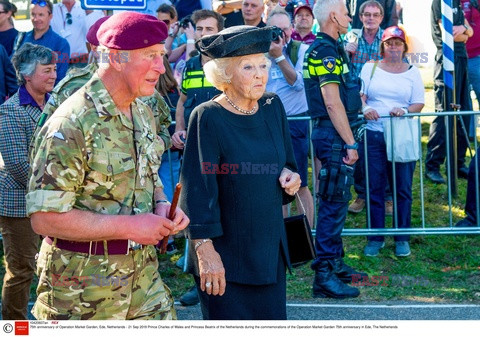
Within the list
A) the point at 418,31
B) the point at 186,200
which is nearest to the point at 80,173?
the point at 186,200

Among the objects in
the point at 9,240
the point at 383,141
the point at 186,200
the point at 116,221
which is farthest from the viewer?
the point at 383,141

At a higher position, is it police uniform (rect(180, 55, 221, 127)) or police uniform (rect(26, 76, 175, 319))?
police uniform (rect(180, 55, 221, 127))

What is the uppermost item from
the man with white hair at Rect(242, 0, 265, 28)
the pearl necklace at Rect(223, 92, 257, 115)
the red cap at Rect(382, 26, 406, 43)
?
the man with white hair at Rect(242, 0, 265, 28)

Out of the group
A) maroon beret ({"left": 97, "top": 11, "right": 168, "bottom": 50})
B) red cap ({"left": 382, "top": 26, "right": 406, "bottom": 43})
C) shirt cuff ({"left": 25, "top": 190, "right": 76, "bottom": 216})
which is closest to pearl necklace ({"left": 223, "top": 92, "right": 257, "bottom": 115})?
maroon beret ({"left": 97, "top": 11, "right": 168, "bottom": 50})

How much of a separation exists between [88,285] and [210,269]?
0.79 m

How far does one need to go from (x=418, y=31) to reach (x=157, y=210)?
1095 centimetres

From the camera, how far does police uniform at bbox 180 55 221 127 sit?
22.1 ft

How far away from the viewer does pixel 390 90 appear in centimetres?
791

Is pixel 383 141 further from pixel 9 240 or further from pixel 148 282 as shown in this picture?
pixel 148 282

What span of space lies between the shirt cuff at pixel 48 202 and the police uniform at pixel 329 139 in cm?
332

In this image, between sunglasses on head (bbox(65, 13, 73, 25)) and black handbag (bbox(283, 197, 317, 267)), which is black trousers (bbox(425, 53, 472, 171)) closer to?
sunglasses on head (bbox(65, 13, 73, 25))

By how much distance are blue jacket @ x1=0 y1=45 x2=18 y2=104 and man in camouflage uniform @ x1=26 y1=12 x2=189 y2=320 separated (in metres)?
5.59

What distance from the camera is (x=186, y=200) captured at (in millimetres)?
4332

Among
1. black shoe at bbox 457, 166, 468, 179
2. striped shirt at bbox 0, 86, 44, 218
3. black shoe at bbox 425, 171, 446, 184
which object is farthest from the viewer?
black shoe at bbox 457, 166, 468, 179
